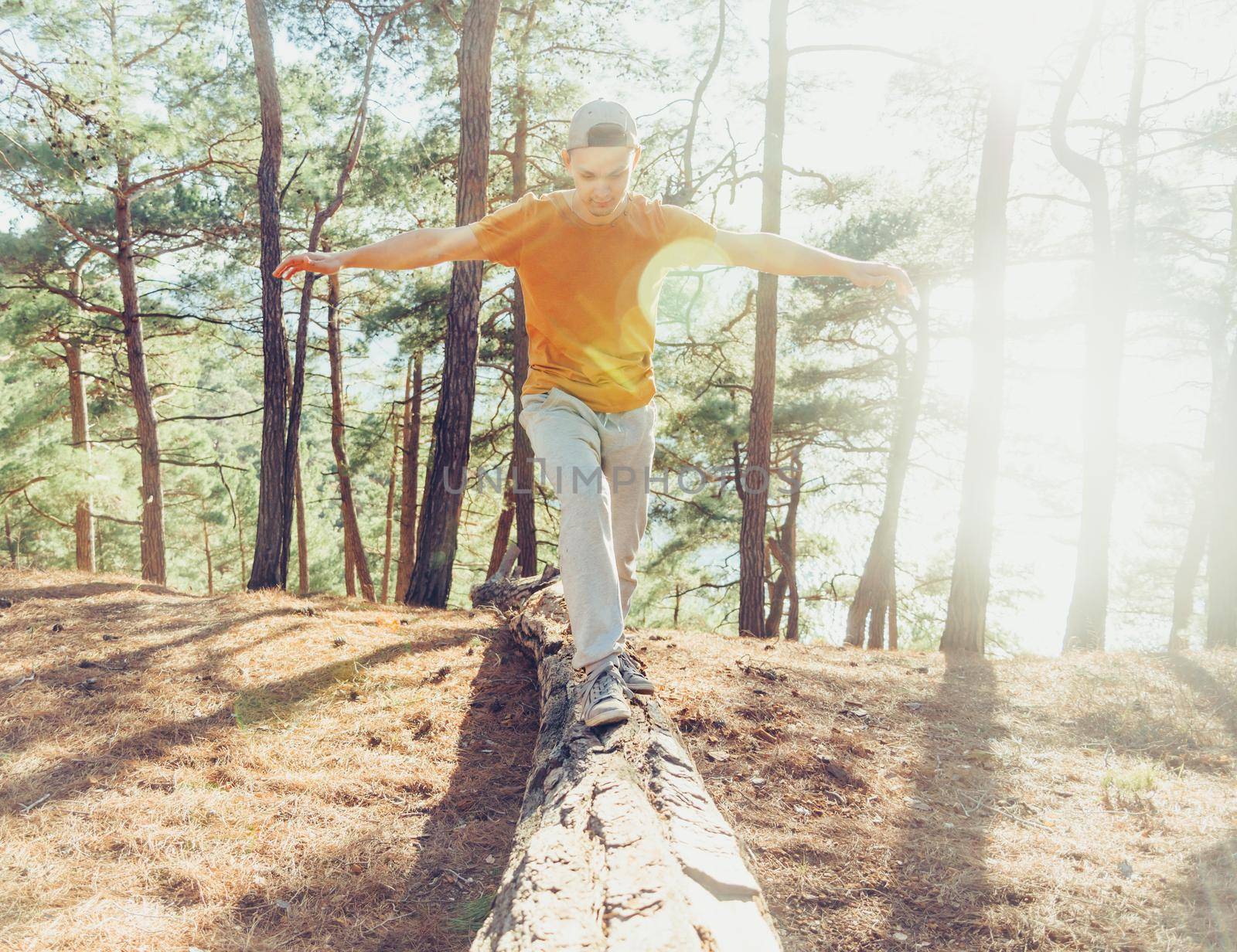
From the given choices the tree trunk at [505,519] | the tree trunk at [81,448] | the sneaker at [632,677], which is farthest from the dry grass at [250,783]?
the tree trunk at [81,448]

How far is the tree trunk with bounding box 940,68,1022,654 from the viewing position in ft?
23.3

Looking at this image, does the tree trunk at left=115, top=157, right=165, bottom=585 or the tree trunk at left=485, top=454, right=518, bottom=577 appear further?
the tree trunk at left=485, top=454, right=518, bottom=577

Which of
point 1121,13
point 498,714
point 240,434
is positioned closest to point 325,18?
point 498,714

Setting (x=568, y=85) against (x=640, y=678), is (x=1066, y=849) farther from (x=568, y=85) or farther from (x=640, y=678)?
(x=568, y=85)

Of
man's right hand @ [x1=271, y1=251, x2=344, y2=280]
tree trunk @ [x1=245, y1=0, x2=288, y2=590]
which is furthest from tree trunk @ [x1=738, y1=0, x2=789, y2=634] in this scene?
man's right hand @ [x1=271, y1=251, x2=344, y2=280]

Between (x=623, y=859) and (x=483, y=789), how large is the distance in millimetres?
1509

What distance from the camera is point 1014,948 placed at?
219cm

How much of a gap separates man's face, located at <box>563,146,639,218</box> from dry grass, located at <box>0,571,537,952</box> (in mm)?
2407

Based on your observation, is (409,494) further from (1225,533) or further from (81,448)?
(1225,533)

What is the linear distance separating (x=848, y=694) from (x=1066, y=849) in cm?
185

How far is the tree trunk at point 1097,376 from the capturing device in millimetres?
9117

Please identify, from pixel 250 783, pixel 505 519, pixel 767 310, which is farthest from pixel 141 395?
pixel 250 783

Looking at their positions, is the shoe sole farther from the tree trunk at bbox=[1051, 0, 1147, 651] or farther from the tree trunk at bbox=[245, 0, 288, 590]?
the tree trunk at bbox=[1051, 0, 1147, 651]

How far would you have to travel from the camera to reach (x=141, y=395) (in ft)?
39.1
